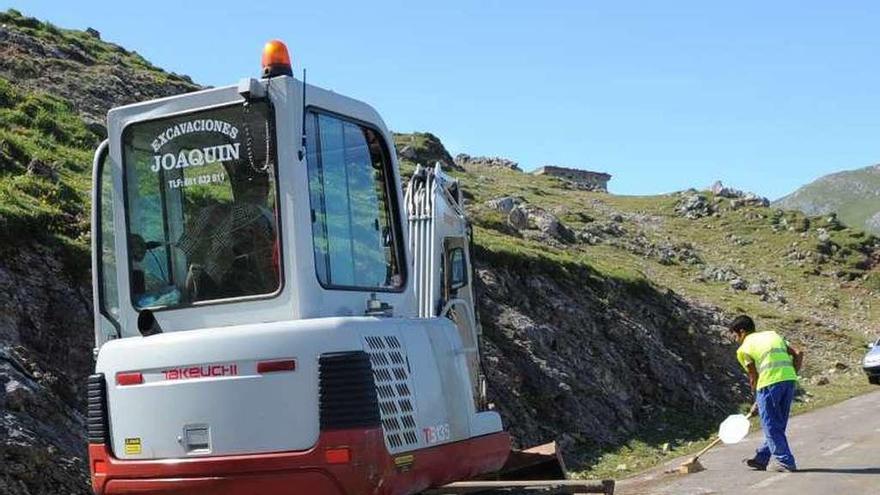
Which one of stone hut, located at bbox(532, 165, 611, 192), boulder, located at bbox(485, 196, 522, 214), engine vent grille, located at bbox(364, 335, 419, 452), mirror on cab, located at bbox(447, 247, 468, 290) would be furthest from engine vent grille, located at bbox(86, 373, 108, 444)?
stone hut, located at bbox(532, 165, 611, 192)

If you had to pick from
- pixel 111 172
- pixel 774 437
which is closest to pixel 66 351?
pixel 111 172

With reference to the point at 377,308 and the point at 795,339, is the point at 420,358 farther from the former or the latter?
the point at 795,339

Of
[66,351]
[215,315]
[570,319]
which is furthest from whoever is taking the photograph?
[570,319]

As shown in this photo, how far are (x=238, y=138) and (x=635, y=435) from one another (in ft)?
43.3

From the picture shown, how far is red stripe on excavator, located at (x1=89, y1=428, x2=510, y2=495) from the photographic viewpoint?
5.26 metres

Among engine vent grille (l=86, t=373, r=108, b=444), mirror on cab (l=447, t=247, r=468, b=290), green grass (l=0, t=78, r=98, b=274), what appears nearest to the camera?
engine vent grille (l=86, t=373, r=108, b=444)

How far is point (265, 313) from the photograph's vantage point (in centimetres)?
569

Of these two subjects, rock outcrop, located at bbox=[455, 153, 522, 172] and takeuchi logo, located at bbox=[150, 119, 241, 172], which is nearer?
takeuchi logo, located at bbox=[150, 119, 241, 172]

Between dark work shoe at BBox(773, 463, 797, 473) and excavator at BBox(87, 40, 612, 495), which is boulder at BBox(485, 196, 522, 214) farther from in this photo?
excavator at BBox(87, 40, 612, 495)

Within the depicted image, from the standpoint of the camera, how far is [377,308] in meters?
6.04

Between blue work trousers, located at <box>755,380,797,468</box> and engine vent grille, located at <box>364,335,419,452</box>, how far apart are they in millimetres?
6247

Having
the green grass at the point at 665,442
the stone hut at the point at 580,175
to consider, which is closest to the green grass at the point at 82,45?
the green grass at the point at 665,442

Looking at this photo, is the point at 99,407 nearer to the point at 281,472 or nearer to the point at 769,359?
the point at 281,472

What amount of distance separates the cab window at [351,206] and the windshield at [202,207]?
276mm
